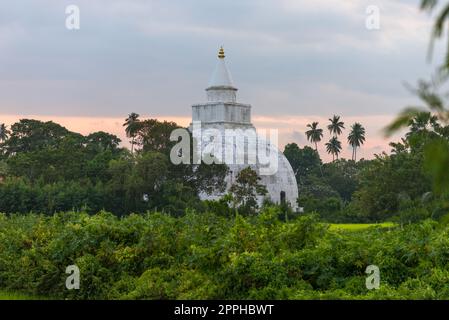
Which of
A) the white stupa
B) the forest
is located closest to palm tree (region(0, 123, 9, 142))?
the white stupa

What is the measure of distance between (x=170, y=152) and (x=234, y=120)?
61.3ft

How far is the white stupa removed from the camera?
63188 millimetres

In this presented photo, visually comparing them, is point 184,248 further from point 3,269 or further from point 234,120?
point 234,120

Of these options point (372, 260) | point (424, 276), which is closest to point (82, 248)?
point (372, 260)

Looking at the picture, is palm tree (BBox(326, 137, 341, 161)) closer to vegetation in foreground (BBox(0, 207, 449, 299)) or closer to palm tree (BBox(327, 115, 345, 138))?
palm tree (BBox(327, 115, 345, 138))

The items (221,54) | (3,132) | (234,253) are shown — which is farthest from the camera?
(3,132)

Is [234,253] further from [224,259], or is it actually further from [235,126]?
[235,126]

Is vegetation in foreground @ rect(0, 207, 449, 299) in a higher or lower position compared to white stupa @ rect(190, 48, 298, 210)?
lower

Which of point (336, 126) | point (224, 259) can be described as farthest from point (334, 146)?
point (224, 259)

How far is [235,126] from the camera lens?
65375 millimetres

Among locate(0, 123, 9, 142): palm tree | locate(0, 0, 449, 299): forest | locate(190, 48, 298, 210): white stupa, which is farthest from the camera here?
locate(0, 123, 9, 142): palm tree

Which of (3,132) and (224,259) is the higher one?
(3,132)

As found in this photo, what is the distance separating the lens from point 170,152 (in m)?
47.4

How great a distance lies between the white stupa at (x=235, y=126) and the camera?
63.2 metres
